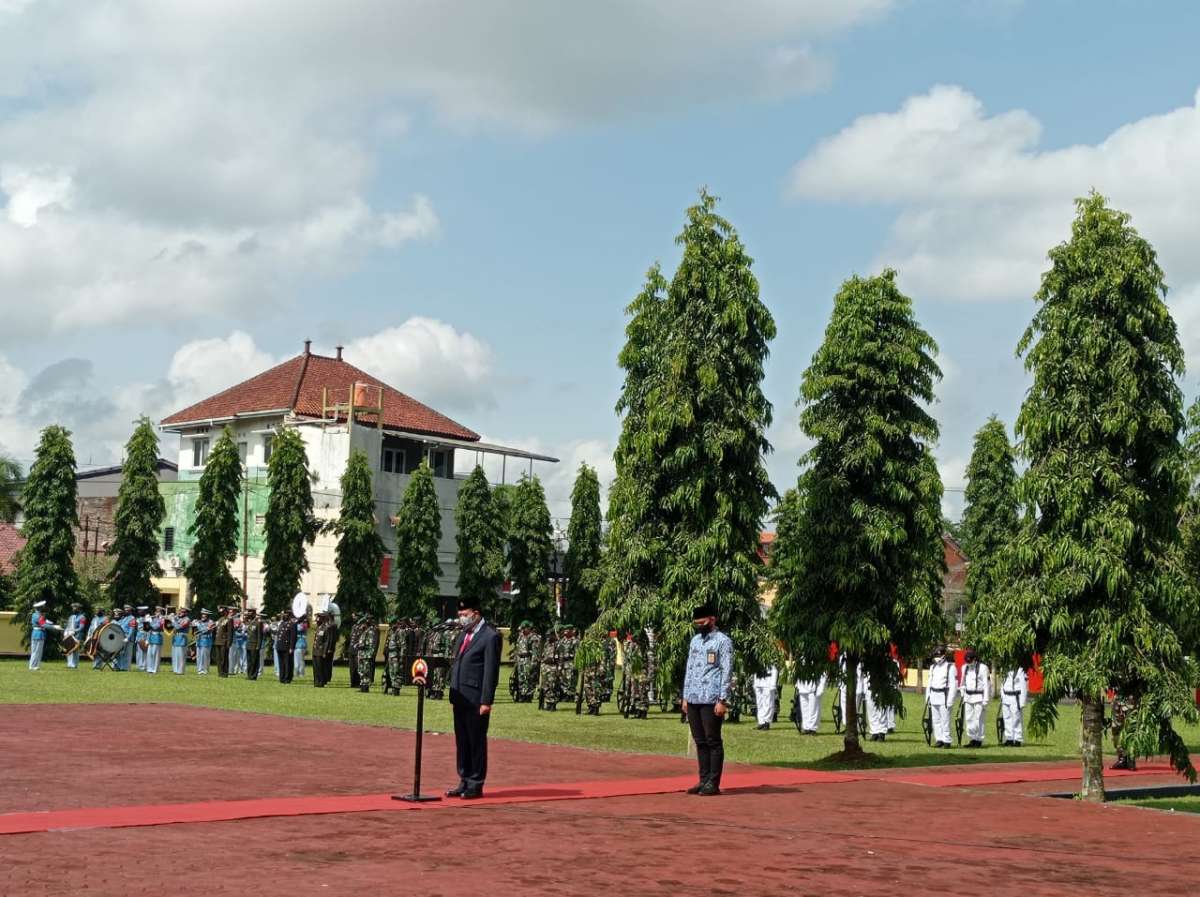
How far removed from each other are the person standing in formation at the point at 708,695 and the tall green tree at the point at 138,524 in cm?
4305

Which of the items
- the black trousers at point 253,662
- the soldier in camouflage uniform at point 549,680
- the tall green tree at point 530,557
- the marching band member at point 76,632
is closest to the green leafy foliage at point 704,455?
the soldier in camouflage uniform at point 549,680

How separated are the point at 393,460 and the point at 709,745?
59502mm

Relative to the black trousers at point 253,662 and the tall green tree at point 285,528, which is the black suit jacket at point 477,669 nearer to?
the black trousers at point 253,662

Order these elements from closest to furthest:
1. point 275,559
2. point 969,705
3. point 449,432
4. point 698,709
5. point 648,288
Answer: point 698,709, point 648,288, point 969,705, point 275,559, point 449,432

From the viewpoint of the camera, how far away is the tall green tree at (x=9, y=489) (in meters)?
65.4

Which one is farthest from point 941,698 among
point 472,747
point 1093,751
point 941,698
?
point 472,747

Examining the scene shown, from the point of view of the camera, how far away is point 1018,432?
17203mm

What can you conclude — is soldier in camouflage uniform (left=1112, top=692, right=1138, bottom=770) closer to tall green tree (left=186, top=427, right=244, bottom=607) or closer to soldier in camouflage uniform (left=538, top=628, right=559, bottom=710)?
soldier in camouflage uniform (left=538, top=628, right=559, bottom=710)

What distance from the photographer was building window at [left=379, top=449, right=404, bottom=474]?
73.1m

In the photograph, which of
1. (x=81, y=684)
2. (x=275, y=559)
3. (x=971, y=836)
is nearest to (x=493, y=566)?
(x=275, y=559)

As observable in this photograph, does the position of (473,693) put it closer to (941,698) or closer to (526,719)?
(526,719)

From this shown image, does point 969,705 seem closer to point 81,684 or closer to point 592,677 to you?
point 592,677

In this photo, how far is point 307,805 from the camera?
1291 cm

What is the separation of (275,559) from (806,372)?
1534 inches
